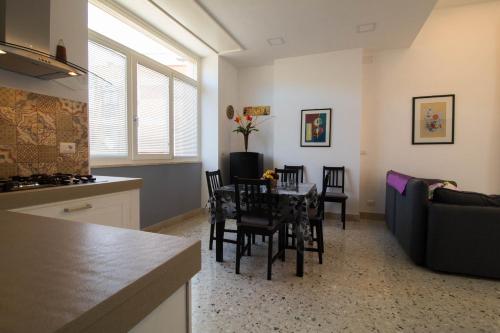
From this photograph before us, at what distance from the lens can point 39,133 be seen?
71.4 inches

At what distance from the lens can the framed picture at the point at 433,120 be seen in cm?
400

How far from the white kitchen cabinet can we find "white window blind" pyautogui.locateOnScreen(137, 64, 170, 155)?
164 cm

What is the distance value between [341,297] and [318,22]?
321 centimetres

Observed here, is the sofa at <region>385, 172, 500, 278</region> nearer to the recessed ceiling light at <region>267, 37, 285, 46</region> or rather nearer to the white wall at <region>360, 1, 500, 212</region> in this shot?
the white wall at <region>360, 1, 500, 212</region>

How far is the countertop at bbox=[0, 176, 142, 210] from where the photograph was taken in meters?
1.22

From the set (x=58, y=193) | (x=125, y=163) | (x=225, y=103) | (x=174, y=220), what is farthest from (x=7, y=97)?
(x=225, y=103)

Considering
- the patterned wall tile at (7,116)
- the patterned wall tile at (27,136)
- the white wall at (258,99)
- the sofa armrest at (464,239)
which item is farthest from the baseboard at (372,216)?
the patterned wall tile at (7,116)

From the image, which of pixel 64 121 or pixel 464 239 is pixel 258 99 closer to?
pixel 64 121

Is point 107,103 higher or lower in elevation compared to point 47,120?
higher

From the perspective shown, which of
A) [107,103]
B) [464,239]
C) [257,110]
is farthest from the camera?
[257,110]

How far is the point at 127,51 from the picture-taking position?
315cm

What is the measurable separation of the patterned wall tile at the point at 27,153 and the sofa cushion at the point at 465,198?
3.32m

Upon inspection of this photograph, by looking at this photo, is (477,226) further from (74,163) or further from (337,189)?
(74,163)

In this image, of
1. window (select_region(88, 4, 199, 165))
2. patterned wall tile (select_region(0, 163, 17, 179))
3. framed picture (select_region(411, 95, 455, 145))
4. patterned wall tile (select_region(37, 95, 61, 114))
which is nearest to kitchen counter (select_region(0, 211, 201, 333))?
patterned wall tile (select_region(0, 163, 17, 179))
